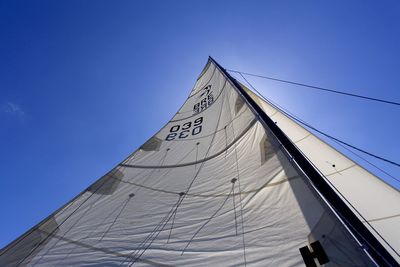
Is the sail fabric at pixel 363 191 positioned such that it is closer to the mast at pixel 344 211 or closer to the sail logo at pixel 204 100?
the mast at pixel 344 211

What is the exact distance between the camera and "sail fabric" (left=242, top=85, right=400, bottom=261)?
2.08 meters

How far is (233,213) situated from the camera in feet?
8.68

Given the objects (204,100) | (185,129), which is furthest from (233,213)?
(204,100)

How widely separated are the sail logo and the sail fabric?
133 inches

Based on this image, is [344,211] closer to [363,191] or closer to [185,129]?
[363,191]

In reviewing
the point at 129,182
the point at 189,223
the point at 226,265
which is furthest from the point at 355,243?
the point at 129,182

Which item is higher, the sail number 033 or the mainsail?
the sail number 033

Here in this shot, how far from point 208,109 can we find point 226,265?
5165 mm

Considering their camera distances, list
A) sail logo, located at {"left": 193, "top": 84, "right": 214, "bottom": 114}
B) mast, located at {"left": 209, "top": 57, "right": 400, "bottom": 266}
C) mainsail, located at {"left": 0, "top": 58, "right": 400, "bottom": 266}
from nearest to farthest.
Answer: mast, located at {"left": 209, "top": 57, "right": 400, "bottom": 266}, mainsail, located at {"left": 0, "top": 58, "right": 400, "bottom": 266}, sail logo, located at {"left": 193, "top": 84, "right": 214, "bottom": 114}

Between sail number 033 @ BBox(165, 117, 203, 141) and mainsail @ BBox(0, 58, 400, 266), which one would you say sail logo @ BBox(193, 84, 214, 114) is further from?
mainsail @ BBox(0, 58, 400, 266)

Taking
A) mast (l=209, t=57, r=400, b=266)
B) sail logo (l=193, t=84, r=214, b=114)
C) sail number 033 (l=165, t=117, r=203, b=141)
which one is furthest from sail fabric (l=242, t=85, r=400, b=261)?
sail logo (l=193, t=84, r=214, b=114)

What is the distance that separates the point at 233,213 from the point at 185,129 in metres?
4.01

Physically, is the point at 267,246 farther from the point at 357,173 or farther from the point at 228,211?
the point at 357,173

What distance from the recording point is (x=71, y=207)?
3.86m
